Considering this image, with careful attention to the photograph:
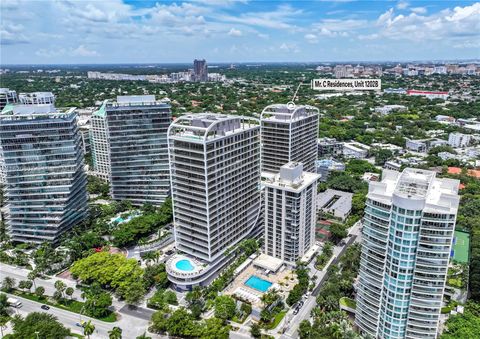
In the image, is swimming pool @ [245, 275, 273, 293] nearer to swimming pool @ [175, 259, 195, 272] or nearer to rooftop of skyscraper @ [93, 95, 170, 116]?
swimming pool @ [175, 259, 195, 272]

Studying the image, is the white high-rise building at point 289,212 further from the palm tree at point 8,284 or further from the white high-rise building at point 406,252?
the palm tree at point 8,284

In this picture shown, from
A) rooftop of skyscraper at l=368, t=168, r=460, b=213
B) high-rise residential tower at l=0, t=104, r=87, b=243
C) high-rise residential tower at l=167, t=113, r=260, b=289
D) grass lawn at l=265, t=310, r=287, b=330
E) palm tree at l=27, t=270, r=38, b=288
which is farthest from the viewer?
high-rise residential tower at l=0, t=104, r=87, b=243

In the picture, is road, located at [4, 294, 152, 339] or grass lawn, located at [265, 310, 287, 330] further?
grass lawn, located at [265, 310, 287, 330]

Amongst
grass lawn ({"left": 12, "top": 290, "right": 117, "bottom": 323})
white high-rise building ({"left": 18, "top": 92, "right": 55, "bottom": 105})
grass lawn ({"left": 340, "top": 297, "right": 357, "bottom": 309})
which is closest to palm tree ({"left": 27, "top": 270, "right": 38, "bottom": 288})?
grass lawn ({"left": 12, "top": 290, "right": 117, "bottom": 323})

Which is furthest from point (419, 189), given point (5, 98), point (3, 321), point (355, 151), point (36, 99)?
point (5, 98)

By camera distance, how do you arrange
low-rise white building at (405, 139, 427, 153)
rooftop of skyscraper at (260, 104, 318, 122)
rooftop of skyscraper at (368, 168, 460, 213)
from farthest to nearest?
low-rise white building at (405, 139, 427, 153)
rooftop of skyscraper at (260, 104, 318, 122)
rooftop of skyscraper at (368, 168, 460, 213)

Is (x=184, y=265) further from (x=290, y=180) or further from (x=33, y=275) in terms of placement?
(x=33, y=275)
